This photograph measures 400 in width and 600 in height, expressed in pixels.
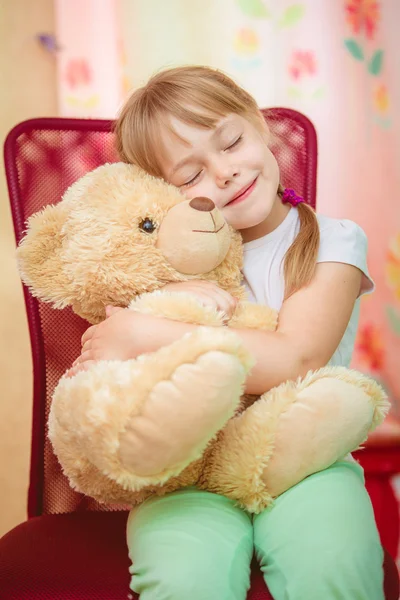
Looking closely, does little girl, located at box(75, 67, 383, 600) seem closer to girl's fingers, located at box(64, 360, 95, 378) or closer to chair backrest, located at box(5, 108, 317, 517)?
girl's fingers, located at box(64, 360, 95, 378)

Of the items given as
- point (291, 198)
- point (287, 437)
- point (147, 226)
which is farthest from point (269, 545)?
point (291, 198)

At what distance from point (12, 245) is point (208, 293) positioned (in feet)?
3.09

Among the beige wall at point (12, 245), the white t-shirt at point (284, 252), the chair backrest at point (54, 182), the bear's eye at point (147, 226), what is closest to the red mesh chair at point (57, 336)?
the chair backrest at point (54, 182)

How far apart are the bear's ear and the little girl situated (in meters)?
0.07

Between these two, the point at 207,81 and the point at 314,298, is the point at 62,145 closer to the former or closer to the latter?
the point at 207,81

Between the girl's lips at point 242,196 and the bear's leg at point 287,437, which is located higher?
the girl's lips at point 242,196

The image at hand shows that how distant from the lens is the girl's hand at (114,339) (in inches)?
28.5

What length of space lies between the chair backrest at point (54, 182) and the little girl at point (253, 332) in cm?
11

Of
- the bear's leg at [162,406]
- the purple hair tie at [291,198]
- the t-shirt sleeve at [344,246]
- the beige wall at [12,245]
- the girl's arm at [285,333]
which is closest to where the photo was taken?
the bear's leg at [162,406]

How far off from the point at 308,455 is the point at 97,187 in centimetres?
43

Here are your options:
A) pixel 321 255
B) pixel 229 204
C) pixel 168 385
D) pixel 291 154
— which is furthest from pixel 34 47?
pixel 168 385

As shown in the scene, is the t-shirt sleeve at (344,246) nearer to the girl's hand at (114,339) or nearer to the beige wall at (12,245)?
the girl's hand at (114,339)

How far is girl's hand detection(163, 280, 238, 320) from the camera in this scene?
765 mm

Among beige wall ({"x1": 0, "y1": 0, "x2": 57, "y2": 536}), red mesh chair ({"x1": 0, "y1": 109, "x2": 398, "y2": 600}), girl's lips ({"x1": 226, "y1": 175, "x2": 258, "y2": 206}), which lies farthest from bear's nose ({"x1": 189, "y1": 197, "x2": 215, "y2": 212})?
beige wall ({"x1": 0, "y1": 0, "x2": 57, "y2": 536})
